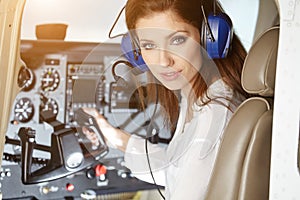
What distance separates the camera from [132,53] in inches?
64.0

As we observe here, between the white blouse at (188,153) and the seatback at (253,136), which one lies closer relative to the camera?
the seatback at (253,136)

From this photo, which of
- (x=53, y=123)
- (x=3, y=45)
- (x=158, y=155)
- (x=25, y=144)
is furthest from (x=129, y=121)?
(x=3, y=45)

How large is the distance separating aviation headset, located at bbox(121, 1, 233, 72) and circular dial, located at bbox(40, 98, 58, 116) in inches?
12.8

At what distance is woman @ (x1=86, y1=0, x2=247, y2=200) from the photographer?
1.56m

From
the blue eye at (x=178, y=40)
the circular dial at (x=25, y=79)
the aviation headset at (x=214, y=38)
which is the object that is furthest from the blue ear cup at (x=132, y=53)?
the circular dial at (x=25, y=79)

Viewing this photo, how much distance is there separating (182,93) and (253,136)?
0.39m

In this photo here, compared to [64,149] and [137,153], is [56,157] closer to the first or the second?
[64,149]

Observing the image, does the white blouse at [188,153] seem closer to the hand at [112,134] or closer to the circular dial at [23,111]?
the hand at [112,134]

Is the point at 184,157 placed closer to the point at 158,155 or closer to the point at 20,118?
the point at 158,155

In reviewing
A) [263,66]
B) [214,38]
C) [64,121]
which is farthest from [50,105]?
[263,66]

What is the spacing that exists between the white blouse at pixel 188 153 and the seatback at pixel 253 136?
0.14 metres

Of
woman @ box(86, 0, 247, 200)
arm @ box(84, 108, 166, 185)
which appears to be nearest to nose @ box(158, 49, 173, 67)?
woman @ box(86, 0, 247, 200)

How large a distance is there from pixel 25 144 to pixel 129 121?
1.24 ft

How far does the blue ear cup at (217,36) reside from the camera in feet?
4.98
